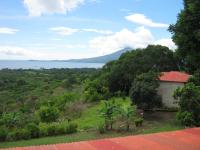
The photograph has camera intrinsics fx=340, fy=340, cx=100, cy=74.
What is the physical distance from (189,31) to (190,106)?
37.1 ft

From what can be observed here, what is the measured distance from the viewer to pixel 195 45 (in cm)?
1146

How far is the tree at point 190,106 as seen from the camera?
21141 millimetres

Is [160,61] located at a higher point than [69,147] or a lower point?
higher

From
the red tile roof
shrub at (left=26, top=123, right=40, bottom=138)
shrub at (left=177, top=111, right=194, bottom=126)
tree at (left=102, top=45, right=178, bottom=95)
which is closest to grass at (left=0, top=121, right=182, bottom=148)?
shrub at (left=177, top=111, right=194, bottom=126)

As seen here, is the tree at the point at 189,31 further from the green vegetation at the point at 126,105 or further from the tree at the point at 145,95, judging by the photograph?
the tree at the point at 145,95

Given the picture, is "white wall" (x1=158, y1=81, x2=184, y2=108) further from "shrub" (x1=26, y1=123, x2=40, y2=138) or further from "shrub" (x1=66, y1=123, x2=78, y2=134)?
"shrub" (x1=26, y1=123, x2=40, y2=138)

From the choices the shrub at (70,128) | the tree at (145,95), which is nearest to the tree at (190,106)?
the tree at (145,95)

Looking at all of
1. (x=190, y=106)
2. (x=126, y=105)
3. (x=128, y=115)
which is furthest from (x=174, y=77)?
(x=128, y=115)

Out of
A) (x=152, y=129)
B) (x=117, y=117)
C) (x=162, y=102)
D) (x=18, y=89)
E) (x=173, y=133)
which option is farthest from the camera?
(x=18, y=89)

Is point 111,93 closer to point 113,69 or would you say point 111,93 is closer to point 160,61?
point 113,69

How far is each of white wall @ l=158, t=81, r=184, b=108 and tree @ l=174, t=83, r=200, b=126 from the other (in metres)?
6.94

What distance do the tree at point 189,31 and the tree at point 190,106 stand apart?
9707 mm

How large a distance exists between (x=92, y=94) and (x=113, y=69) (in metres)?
3.95

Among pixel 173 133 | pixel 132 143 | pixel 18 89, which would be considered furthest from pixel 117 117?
pixel 18 89
